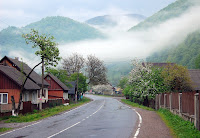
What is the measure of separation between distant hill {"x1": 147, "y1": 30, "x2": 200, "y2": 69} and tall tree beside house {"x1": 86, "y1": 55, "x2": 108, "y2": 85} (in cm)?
4708

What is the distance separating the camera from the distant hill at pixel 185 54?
12419 cm

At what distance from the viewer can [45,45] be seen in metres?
30.2

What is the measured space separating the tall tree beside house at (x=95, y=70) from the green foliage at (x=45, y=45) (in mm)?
60048

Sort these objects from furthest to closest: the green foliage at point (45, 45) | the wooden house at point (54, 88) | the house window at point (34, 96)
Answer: the wooden house at point (54, 88) → the house window at point (34, 96) → the green foliage at point (45, 45)

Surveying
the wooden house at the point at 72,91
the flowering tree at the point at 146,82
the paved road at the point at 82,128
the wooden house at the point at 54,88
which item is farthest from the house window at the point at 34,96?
the wooden house at the point at 72,91

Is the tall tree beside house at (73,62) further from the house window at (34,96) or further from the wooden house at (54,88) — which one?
the house window at (34,96)

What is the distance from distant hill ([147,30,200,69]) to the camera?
407 ft

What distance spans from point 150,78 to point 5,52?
367 feet

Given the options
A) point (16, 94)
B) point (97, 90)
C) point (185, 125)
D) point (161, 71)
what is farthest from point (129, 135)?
point (97, 90)

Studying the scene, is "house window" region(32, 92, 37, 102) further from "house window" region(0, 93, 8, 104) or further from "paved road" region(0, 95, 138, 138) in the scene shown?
"paved road" region(0, 95, 138, 138)

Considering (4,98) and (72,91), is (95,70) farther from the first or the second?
(4,98)

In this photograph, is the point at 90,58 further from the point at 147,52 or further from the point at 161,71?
the point at 147,52

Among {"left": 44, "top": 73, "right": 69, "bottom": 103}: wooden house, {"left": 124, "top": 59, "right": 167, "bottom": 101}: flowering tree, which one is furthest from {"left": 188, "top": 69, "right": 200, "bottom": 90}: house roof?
{"left": 44, "top": 73, "right": 69, "bottom": 103}: wooden house

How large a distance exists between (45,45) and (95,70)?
202 feet
